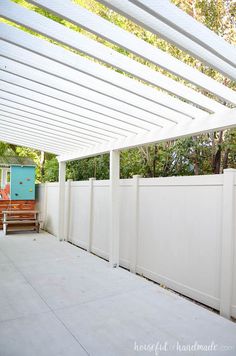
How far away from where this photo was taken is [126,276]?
17.3 feet

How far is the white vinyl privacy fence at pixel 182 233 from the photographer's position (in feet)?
12.1

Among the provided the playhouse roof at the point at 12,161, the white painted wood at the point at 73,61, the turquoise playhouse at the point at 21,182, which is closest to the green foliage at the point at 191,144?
the white painted wood at the point at 73,61

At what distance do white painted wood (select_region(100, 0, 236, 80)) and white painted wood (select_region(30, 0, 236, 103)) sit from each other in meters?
0.06

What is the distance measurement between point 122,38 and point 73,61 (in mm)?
748

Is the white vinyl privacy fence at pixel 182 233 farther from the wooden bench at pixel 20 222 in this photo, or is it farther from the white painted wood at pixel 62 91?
the wooden bench at pixel 20 222

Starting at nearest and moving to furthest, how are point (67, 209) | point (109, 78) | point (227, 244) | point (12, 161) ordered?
point (109, 78)
point (227, 244)
point (67, 209)
point (12, 161)

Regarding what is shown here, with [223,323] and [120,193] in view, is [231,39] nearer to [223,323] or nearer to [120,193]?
[120,193]

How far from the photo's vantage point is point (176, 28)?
2.26m

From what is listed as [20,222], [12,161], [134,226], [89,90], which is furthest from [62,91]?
[12,161]

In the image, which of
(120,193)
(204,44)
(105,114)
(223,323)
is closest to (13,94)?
(105,114)

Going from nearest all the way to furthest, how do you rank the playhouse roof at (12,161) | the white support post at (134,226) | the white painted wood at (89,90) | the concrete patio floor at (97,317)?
the concrete patio floor at (97,317), the white painted wood at (89,90), the white support post at (134,226), the playhouse roof at (12,161)

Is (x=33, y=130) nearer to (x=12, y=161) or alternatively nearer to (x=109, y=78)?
(x=109, y=78)

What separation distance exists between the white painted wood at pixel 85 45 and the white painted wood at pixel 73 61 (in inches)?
10.8

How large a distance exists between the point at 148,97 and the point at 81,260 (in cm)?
401
